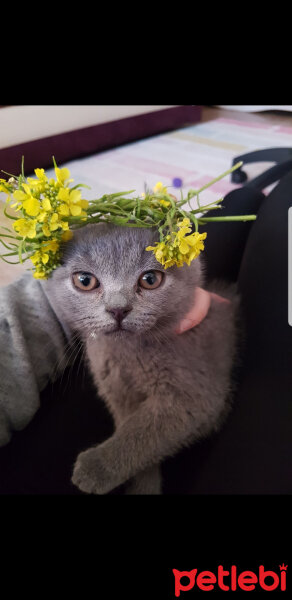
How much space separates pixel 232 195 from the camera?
69cm

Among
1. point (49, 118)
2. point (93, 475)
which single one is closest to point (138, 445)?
point (93, 475)

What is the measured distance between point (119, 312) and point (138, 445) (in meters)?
0.17

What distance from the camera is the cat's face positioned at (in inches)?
15.8

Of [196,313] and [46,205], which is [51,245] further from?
[196,313]

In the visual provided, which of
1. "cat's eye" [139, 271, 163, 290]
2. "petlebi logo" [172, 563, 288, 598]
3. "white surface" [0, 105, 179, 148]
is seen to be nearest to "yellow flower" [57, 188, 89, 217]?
"cat's eye" [139, 271, 163, 290]

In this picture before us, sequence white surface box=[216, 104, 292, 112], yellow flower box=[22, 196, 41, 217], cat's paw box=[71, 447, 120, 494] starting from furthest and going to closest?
white surface box=[216, 104, 292, 112]
cat's paw box=[71, 447, 120, 494]
yellow flower box=[22, 196, 41, 217]

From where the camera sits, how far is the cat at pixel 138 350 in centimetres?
41

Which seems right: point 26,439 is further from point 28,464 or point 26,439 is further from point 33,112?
point 33,112

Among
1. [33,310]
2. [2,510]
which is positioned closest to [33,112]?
[33,310]

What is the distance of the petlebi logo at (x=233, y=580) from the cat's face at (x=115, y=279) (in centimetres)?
24

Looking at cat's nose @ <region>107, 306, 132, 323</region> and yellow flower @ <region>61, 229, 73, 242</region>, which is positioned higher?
yellow flower @ <region>61, 229, 73, 242</region>

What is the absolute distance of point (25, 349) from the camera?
0.48 meters

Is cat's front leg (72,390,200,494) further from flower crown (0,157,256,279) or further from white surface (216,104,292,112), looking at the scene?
white surface (216,104,292,112)

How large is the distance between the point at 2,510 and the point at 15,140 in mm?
437
